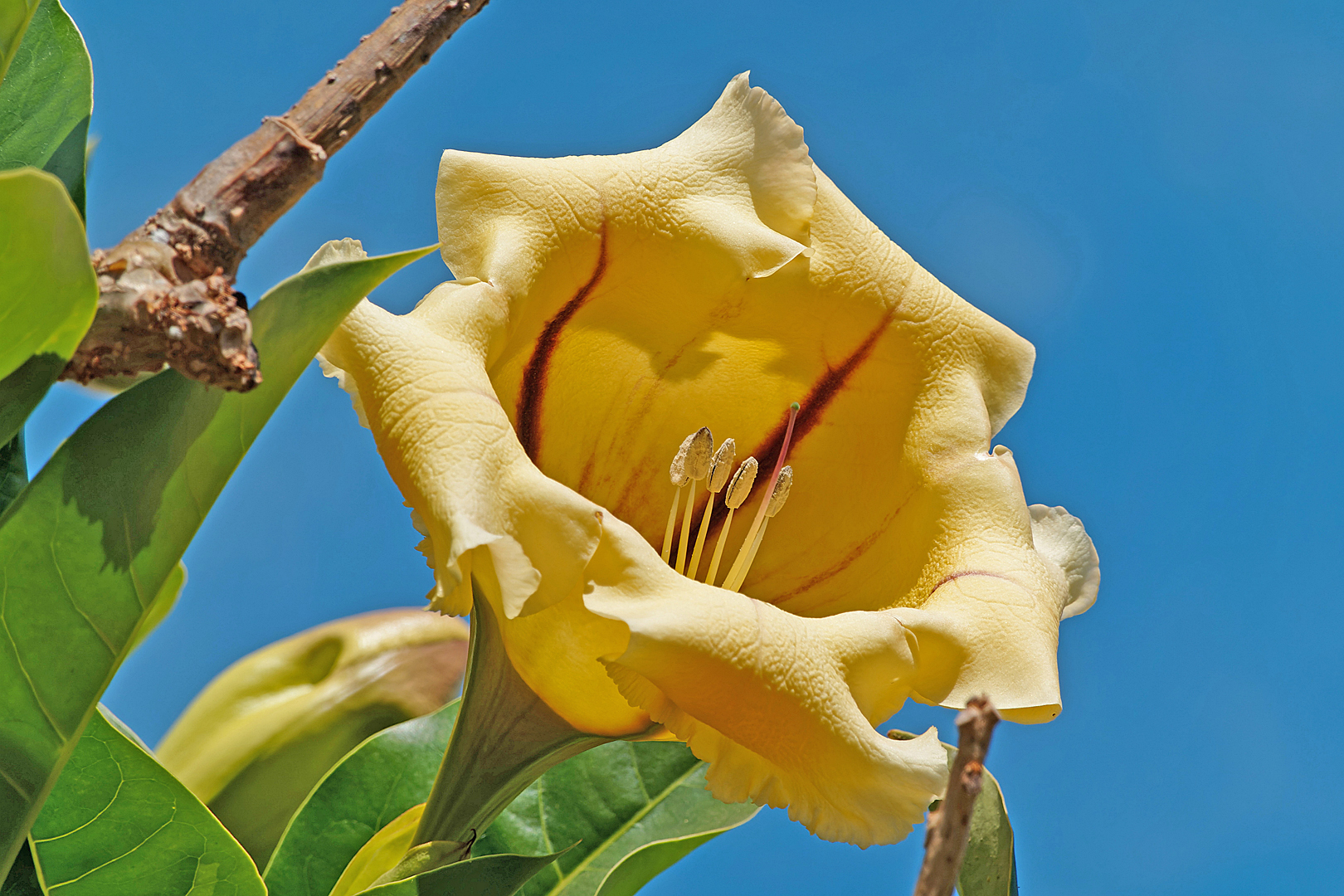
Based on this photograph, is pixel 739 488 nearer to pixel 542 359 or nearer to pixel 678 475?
pixel 678 475

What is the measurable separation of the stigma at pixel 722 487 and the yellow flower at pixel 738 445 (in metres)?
0.02

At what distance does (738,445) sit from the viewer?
933 mm

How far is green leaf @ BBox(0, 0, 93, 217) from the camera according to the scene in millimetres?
645

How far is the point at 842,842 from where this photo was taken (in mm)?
575

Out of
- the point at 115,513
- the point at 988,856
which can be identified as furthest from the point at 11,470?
the point at 988,856

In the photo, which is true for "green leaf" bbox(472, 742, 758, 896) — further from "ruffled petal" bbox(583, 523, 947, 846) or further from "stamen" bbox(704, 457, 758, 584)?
"ruffled petal" bbox(583, 523, 947, 846)

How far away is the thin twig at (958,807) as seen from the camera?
1.10ft

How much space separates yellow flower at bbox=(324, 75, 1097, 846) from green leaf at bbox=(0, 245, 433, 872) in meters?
0.10

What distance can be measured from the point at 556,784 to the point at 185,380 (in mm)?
508

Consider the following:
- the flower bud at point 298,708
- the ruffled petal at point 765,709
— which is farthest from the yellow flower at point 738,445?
the flower bud at point 298,708

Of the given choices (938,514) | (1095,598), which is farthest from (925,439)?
(1095,598)

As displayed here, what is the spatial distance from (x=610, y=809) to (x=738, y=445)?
11.9 inches

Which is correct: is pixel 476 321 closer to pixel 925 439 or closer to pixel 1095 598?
pixel 925 439

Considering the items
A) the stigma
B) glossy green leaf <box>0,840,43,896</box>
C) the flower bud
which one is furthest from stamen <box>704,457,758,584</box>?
glossy green leaf <box>0,840,43,896</box>
